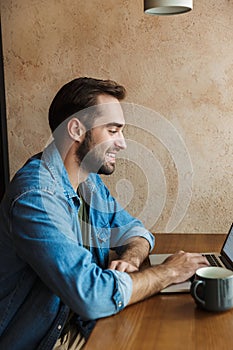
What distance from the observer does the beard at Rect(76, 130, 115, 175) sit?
1.71m

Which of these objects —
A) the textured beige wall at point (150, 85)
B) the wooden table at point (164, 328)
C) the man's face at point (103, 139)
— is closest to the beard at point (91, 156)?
the man's face at point (103, 139)

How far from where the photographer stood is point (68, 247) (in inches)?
53.4

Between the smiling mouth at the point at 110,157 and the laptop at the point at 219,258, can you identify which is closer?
the laptop at the point at 219,258

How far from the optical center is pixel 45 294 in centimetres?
146

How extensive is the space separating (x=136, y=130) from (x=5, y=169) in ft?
2.15

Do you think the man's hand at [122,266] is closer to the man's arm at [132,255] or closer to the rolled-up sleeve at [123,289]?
the man's arm at [132,255]

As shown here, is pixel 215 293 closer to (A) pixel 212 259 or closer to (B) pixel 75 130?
(A) pixel 212 259

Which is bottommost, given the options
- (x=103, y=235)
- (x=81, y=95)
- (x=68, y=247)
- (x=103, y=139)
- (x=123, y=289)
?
(x=103, y=235)

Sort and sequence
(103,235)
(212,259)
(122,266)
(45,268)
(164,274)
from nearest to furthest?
(45,268) < (164,274) < (122,266) < (212,259) < (103,235)

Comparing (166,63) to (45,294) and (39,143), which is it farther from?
(45,294)

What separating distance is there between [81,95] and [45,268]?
0.59m

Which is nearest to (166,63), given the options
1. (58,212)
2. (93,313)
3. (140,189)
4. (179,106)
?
(179,106)

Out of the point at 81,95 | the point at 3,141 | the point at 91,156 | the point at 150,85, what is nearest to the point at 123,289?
the point at 91,156

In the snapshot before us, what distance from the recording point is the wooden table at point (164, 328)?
3.70ft
